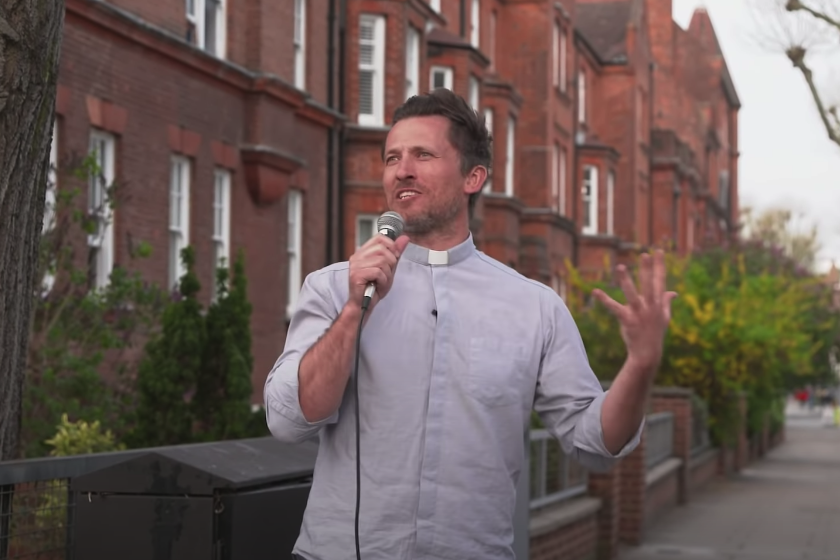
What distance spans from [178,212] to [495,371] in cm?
1698

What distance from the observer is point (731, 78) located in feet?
273

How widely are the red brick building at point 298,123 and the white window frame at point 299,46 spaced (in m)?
0.05

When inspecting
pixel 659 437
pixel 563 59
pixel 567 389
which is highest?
pixel 563 59

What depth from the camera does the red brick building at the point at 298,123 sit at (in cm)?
1862

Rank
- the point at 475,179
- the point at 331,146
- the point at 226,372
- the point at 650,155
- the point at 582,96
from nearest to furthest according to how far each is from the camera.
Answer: the point at 475,179 < the point at 226,372 < the point at 331,146 < the point at 582,96 < the point at 650,155

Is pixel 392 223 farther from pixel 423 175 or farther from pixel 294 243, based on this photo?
pixel 294 243

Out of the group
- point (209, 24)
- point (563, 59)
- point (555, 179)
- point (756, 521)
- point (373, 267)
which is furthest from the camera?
point (563, 59)

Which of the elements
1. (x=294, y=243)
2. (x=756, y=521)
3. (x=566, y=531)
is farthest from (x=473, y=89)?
(x=566, y=531)

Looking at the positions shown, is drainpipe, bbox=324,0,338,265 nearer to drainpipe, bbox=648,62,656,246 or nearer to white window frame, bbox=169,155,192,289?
white window frame, bbox=169,155,192,289

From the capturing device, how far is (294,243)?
80.8 feet

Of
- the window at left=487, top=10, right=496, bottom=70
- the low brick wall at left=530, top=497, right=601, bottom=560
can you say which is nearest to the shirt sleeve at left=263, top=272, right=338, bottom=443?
the low brick wall at left=530, top=497, right=601, bottom=560

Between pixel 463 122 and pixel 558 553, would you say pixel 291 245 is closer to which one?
pixel 558 553

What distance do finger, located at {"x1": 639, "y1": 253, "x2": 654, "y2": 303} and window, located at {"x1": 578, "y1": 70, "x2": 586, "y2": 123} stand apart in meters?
42.8

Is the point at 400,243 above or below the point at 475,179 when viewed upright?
below
